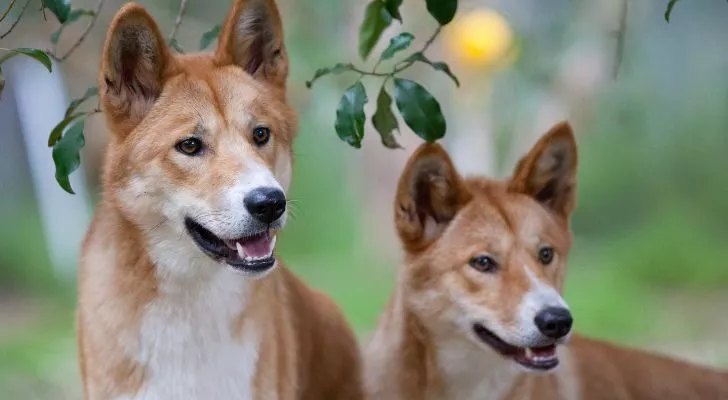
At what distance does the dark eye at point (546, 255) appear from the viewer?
6.19ft

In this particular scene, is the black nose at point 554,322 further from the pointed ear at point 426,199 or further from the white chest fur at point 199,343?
the white chest fur at point 199,343

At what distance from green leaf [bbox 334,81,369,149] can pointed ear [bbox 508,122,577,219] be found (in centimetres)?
45

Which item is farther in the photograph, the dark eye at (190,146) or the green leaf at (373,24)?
the green leaf at (373,24)

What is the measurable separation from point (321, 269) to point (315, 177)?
0.30 m

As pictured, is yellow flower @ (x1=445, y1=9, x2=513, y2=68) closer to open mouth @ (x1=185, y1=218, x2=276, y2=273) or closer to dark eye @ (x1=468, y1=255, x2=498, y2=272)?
dark eye @ (x1=468, y1=255, x2=498, y2=272)

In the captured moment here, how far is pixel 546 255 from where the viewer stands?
74.7 inches

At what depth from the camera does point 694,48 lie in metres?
2.88

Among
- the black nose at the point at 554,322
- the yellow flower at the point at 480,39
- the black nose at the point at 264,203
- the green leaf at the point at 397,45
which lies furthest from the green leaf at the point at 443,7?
the yellow flower at the point at 480,39

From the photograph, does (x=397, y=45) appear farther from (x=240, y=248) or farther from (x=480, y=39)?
(x=480, y=39)

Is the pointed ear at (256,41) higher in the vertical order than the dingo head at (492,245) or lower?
higher

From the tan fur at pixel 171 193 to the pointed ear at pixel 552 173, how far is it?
0.57m

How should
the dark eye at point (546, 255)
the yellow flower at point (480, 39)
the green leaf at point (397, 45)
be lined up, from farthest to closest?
1. the yellow flower at point (480, 39)
2. the dark eye at point (546, 255)
3. the green leaf at point (397, 45)

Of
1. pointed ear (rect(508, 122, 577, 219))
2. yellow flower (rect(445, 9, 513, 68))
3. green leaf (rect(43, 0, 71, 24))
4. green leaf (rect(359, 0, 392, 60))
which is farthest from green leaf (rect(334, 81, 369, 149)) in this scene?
yellow flower (rect(445, 9, 513, 68))

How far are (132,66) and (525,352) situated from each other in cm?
96
